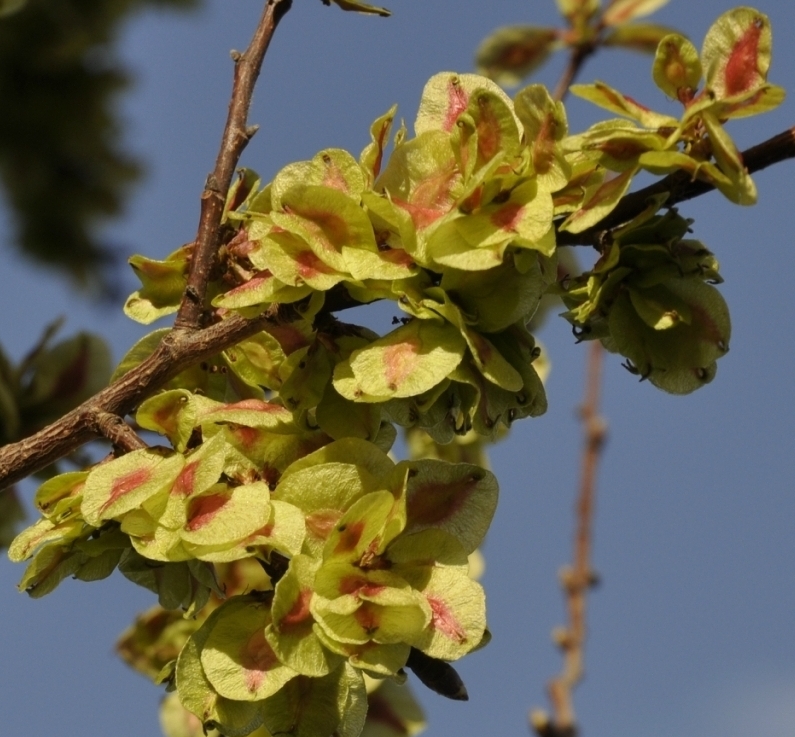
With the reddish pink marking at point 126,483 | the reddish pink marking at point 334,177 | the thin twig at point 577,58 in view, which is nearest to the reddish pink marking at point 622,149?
the reddish pink marking at point 334,177

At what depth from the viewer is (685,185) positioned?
0.83 metres

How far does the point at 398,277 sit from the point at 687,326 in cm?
25

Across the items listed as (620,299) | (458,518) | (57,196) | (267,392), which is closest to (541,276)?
(620,299)

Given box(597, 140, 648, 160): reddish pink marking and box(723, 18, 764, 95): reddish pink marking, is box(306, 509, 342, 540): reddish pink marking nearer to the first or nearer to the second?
box(597, 140, 648, 160): reddish pink marking

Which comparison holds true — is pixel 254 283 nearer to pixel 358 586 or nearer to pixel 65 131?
pixel 358 586

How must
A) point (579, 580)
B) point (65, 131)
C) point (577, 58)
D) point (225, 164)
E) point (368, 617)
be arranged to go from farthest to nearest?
1. point (65, 131)
2. point (577, 58)
3. point (579, 580)
4. point (225, 164)
5. point (368, 617)

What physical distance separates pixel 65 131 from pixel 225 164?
238 cm

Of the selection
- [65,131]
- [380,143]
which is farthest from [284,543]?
[65,131]

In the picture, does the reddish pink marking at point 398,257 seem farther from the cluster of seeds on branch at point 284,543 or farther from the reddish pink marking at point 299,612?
the reddish pink marking at point 299,612

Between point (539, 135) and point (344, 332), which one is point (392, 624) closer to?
point (344, 332)

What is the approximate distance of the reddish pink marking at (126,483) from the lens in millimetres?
842

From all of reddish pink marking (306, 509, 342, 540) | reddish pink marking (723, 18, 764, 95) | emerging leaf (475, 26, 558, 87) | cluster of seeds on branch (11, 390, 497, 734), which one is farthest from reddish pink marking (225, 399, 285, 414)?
emerging leaf (475, 26, 558, 87)

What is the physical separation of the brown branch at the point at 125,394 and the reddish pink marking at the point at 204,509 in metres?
0.15

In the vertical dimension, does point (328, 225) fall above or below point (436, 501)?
above
